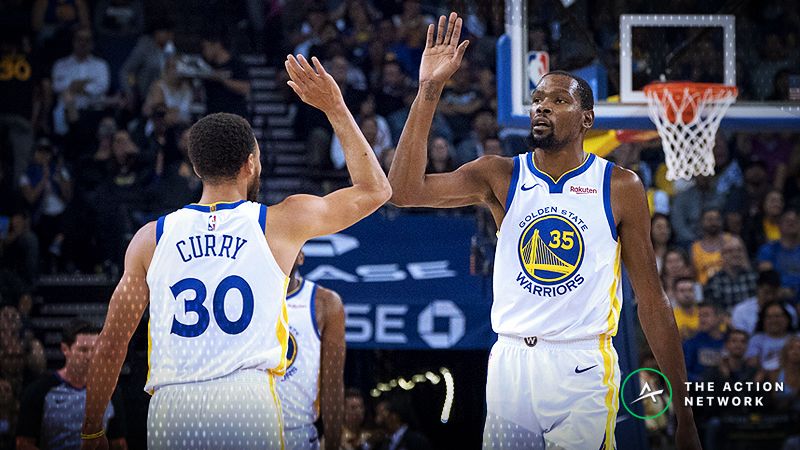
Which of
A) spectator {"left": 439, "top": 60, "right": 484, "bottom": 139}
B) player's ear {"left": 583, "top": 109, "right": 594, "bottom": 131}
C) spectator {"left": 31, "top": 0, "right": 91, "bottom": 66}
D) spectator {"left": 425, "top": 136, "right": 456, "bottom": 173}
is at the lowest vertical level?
player's ear {"left": 583, "top": 109, "right": 594, "bottom": 131}

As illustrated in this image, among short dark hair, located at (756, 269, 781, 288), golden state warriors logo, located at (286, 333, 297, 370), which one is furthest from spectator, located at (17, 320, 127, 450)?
short dark hair, located at (756, 269, 781, 288)

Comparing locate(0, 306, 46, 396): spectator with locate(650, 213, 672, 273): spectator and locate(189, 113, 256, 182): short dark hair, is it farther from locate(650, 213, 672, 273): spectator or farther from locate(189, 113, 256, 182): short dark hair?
locate(650, 213, 672, 273): spectator

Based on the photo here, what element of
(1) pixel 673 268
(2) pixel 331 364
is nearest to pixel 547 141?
(2) pixel 331 364

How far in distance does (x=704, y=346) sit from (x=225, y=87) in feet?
18.4

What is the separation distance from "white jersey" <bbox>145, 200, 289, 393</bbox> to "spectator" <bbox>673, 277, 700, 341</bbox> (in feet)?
19.7

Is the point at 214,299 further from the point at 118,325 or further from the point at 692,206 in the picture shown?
the point at 692,206

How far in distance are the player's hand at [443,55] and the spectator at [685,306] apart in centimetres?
523

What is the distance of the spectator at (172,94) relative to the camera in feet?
37.6

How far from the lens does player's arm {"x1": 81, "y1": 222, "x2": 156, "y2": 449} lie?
4.24m

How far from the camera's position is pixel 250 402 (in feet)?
13.6

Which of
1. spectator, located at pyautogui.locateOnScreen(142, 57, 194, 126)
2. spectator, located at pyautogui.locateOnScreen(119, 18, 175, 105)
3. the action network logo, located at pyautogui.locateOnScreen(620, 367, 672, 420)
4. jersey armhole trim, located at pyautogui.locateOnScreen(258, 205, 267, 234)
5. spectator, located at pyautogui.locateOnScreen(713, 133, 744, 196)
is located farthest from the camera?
spectator, located at pyautogui.locateOnScreen(119, 18, 175, 105)

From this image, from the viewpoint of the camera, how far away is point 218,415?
4117 mm

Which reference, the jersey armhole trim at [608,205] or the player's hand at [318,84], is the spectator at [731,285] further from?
the player's hand at [318,84]

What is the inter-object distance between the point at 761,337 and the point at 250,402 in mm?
6215
